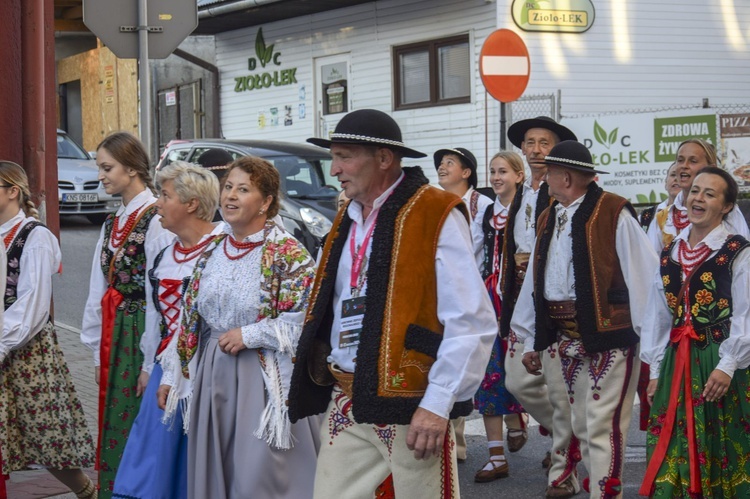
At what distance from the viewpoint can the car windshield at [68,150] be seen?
21.4 metres

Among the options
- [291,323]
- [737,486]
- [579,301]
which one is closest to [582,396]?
[579,301]

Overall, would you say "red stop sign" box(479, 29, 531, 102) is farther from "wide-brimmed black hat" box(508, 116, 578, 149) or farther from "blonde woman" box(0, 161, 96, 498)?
"blonde woman" box(0, 161, 96, 498)

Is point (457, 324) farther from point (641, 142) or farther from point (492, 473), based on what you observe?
point (641, 142)

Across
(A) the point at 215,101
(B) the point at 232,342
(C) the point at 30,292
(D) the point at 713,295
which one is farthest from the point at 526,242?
(A) the point at 215,101

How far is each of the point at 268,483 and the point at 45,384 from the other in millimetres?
1827

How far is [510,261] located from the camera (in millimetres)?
7445

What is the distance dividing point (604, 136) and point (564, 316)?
40.1 ft

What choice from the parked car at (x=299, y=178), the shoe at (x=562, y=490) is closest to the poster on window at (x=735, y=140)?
the parked car at (x=299, y=178)

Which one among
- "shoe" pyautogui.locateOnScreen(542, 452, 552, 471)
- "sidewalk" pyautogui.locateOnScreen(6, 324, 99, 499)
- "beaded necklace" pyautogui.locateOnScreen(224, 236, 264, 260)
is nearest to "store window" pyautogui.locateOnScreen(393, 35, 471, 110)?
"sidewalk" pyautogui.locateOnScreen(6, 324, 99, 499)

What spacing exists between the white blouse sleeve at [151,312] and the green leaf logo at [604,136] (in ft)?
42.4

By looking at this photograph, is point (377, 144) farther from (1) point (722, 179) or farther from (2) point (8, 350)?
(2) point (8, 350)

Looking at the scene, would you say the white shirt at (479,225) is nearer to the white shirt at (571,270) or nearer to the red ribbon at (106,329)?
the white shirt at (571,270)

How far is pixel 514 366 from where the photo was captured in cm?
727

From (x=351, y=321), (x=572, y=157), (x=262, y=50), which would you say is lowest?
(x=351, y=321)
